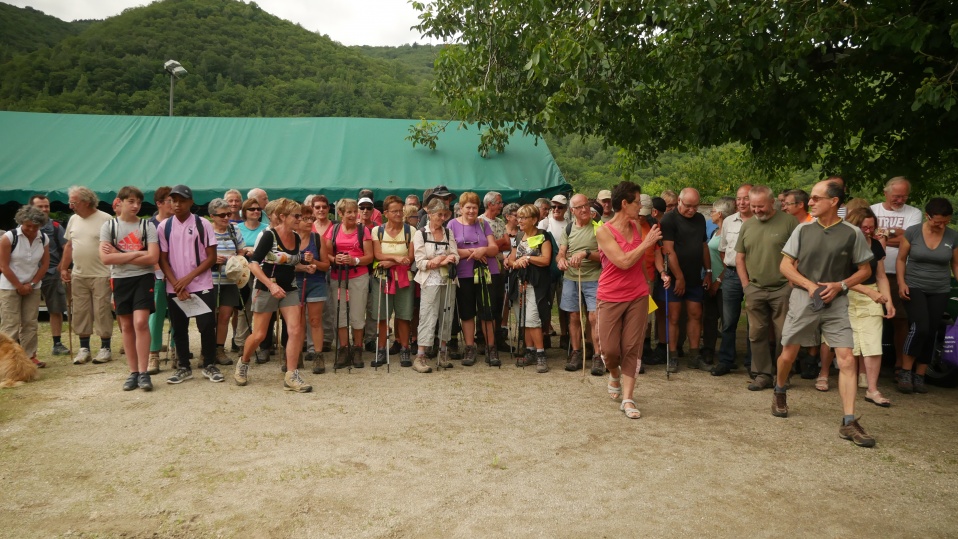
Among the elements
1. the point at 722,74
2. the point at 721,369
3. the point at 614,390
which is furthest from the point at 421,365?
the point at 722,74

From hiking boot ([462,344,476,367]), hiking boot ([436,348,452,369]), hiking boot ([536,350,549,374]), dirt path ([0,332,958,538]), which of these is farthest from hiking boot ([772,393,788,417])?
hiking boot ([436,348,452,369])

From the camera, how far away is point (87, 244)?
8383 mm

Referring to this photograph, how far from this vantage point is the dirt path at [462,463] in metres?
3.97

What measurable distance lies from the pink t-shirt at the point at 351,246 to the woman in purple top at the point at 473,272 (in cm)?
100

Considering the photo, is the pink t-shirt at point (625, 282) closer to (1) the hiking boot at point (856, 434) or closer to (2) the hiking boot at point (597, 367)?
(2) the hiking boot at point (597, 367)

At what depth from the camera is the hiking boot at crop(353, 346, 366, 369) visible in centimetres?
812

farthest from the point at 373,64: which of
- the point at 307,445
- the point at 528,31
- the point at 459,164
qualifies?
the point at 307,445

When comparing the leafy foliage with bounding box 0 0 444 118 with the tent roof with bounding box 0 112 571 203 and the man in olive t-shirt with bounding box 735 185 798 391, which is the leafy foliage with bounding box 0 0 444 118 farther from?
the man in olive t-shirt with bounding box 735 185 798 391

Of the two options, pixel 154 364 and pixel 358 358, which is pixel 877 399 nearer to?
pixel 358 358

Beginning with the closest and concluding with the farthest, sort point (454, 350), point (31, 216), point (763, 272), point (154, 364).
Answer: point (763, 272) < point (154, 364) < point (31, 216) < point (454, 350)

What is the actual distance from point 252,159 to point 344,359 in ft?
24.7

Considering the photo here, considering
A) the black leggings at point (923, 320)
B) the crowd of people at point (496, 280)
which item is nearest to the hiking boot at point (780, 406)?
the crowd of people at point (496, 280)

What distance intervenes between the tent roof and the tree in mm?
3098

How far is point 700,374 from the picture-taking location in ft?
26.0
